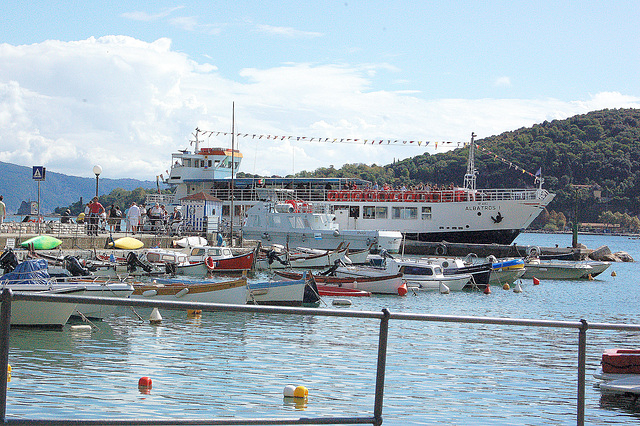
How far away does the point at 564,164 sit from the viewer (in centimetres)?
13538

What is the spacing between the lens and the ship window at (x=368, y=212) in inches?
2416

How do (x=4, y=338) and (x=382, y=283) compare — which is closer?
(x=4, y=338)

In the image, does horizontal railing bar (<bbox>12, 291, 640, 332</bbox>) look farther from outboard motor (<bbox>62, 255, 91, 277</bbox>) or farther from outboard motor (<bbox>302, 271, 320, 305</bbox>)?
outboard motor (<bbox>62, 255, 91, 277</bbox>)

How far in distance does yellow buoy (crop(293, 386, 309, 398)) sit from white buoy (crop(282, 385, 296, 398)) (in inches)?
2.2

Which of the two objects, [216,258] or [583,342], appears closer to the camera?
[583,342]

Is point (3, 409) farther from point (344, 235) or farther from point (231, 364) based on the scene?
point (344, 235)

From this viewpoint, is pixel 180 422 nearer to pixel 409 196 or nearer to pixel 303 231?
pixel 303 231

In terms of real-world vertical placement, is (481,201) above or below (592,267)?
above

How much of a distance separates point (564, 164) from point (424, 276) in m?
113

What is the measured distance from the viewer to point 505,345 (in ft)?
51.3

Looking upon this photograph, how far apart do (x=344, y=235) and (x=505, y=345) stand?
35.6 meters

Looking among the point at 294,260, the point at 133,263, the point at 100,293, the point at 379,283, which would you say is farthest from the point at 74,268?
the point at 294,260

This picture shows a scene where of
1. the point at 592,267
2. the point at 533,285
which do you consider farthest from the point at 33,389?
the point at 592,267

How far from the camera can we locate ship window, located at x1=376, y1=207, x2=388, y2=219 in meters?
61.3
